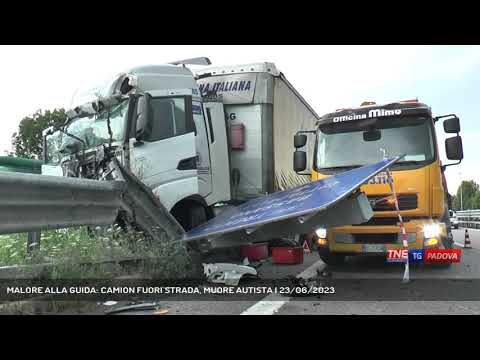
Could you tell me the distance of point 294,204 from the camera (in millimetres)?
5188

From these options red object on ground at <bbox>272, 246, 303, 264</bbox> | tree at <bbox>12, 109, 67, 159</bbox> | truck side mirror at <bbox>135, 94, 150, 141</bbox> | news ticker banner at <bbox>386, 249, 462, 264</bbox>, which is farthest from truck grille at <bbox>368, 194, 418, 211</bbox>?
tree at <bbox>12, 109, 67, 159</bbox>

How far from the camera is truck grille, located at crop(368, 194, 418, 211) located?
20.1 ft

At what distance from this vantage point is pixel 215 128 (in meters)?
7.55

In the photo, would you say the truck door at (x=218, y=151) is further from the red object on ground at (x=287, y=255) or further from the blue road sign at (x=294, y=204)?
the red object on ground at (x=287, y=255)

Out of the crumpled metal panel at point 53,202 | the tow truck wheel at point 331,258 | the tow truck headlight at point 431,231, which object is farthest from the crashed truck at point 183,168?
the tow truck headlight at point 431,231

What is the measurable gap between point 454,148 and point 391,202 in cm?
144

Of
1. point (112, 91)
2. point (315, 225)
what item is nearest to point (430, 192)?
point (315, 225)

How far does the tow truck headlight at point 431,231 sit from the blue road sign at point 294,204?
54.0 inches

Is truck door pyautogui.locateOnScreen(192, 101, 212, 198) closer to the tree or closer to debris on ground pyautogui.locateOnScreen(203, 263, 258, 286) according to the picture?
debris on ground pyautogui.locateOnScreen(203, 263, 258, 286)

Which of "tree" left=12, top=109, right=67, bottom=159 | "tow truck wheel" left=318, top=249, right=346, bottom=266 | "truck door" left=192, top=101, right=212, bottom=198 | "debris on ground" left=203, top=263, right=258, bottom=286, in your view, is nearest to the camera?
"debris on ground" left=203, top=263, right=258, bottom=286

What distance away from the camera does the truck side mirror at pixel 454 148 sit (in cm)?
664

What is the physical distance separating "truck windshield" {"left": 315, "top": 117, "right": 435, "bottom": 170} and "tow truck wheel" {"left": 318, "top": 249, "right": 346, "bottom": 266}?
4.46 feet

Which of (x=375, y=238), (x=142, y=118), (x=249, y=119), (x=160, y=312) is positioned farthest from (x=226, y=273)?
(x=249, y=119)

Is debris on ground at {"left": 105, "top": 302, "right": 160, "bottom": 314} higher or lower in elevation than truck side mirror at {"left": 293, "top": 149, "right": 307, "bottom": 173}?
lower
